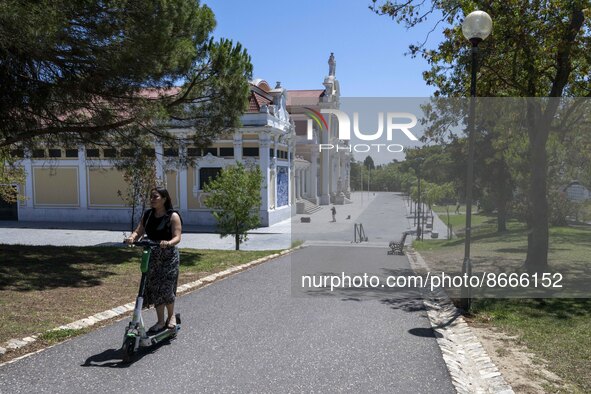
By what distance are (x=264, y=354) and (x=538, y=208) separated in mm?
7066

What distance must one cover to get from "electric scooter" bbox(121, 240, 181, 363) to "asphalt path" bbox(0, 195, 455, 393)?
11 centimetres

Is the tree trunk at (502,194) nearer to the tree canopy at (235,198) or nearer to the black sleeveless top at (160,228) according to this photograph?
the black sleeveless top at (160,228)

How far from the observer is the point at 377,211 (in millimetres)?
14836

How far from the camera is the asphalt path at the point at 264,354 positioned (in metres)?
4.30

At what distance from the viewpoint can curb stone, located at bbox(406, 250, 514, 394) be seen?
14.8 ft

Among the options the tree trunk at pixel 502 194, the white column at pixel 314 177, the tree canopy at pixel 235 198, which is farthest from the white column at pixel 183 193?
the tree trunk at pixel 502 194

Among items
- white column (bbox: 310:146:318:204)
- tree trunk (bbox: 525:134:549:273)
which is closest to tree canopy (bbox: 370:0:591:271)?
tree trunk (bbox: 525:134:549:273)

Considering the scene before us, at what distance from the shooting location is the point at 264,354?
16.7 ft

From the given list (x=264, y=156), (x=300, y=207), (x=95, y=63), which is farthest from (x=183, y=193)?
(x=95, y=63)

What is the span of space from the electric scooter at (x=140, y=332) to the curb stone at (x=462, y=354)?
3.07 metres

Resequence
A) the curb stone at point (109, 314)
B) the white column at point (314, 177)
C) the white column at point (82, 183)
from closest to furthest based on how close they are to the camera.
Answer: the curb stone at point (109, 314), the white column at point (82, 183), the white column at point (314, 177)

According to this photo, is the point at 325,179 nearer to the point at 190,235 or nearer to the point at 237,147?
the point at 237,147

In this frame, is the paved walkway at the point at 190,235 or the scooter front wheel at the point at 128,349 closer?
the scooter front wheel at the point at 128,349

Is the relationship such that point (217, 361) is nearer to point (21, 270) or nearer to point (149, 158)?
point (21, 270)
